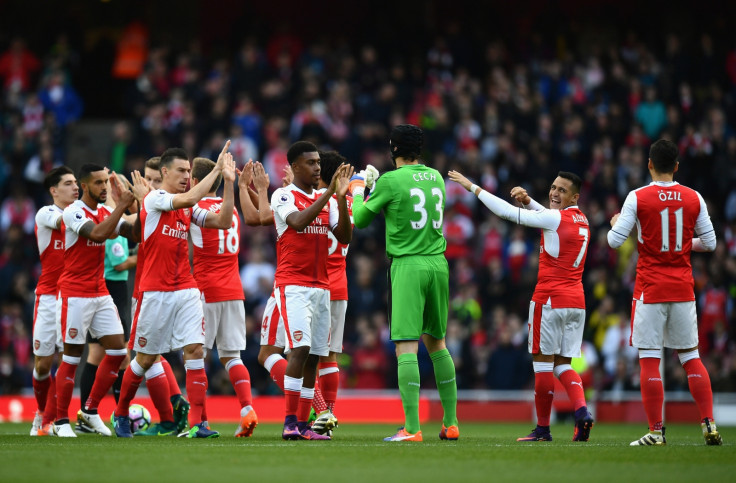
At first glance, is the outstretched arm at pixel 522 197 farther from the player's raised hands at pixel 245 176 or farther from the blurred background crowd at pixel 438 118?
the blurred background crowd at pixel 438 118

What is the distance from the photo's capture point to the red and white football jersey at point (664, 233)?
1059cm

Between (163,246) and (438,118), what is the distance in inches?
485

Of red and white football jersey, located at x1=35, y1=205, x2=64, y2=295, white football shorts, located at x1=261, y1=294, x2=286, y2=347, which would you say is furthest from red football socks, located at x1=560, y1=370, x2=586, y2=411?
red and white football jersey, located at x1=35, y1=205, x2=64, y2=295

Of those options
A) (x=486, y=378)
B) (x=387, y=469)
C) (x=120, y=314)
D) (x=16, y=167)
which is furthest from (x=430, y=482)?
(x=16, y=167)

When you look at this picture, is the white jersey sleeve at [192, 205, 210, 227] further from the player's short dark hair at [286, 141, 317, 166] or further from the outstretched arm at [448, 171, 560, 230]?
the outstretched arm at [448, 171, 560, 230]

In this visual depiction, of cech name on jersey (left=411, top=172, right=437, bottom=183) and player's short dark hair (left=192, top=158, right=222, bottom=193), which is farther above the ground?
player's short dark hair (left=192, top=158, right=222, bottom=193)

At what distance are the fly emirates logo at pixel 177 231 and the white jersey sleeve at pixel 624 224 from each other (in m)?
4.30

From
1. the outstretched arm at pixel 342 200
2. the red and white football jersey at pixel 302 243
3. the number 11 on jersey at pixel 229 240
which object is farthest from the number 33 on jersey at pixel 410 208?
the number 11 on jersey at pixel 229 240

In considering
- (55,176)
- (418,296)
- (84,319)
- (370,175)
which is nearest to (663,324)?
(418,296)

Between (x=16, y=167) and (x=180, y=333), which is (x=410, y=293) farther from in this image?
(x=16, y=167)

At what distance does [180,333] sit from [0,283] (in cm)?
1119

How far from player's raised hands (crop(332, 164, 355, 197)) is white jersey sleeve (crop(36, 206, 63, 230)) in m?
3.59

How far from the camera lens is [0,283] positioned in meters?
21.2

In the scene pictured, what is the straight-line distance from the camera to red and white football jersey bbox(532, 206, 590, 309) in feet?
36.9
